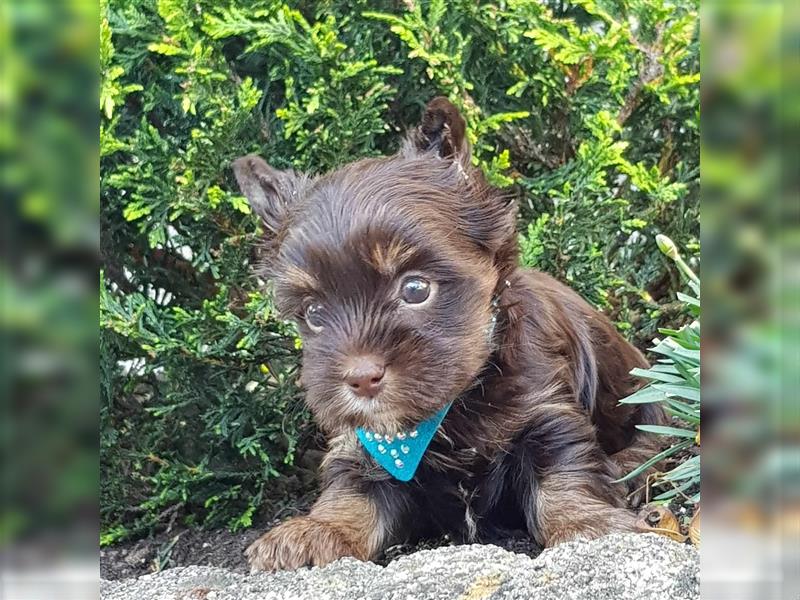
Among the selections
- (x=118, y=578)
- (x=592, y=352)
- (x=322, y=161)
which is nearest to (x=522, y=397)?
(x=592, y=352)

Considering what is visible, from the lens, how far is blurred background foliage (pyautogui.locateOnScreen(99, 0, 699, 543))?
362cm

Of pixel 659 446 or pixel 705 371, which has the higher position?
pixel 705 371

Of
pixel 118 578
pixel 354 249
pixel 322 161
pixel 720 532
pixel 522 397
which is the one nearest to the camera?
pixel 720 532

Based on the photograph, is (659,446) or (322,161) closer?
(659,446)

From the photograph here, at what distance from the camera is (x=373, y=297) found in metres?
2.56

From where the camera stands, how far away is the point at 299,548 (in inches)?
108

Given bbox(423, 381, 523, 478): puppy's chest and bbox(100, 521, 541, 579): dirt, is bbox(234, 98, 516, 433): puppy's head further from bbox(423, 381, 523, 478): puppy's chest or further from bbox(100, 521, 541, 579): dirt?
bbox(100, 521, 541, 579): dirt

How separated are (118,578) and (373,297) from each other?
181 cm

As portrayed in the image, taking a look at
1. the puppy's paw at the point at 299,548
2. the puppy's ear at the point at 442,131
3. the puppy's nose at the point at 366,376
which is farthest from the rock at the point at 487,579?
the puppy's ear at the point at 442,131

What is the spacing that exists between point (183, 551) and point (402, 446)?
4.98 ft

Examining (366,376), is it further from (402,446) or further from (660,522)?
(660,522)

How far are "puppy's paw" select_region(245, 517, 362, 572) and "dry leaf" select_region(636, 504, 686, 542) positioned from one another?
38.6 inches

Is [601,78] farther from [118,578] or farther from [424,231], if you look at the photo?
[118,578]

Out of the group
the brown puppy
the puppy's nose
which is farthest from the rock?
the puppy's nose
